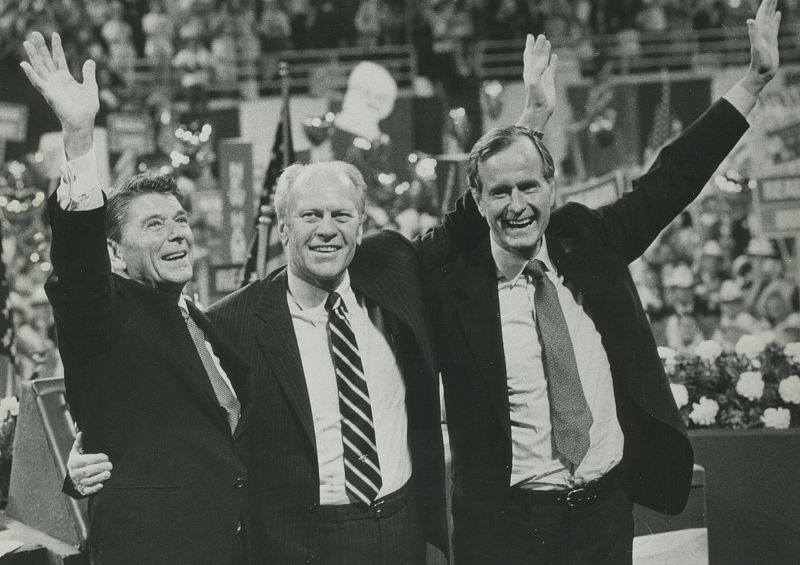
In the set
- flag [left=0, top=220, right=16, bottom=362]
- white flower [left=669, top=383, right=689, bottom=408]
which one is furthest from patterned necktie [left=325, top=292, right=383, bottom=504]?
flag [left=0, top=220, right=16, bottom=362]

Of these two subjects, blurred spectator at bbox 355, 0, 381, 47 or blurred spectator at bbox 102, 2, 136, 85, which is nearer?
blurred spectator at bbox 102, 2, 136, 85

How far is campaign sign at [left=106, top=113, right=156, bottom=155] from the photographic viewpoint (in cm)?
1281

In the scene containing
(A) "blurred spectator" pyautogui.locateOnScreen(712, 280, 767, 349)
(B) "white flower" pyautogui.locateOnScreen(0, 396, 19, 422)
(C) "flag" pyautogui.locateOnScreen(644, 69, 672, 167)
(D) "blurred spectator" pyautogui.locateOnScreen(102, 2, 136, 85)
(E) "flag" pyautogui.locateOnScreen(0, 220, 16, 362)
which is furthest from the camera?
(D) "blurred spectator" pyautogui.locateOnScreen(102, 2, 136, 85)

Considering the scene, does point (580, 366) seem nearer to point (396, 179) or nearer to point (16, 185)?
point (396, 179)

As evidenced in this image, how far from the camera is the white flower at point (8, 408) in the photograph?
4297mm

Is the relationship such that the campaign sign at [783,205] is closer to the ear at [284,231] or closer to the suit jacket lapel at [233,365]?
the ear at [284,231]

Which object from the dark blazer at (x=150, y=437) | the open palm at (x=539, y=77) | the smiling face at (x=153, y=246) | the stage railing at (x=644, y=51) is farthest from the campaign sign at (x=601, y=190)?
the stage railing at (x=644, y=51)

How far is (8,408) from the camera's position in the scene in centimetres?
433

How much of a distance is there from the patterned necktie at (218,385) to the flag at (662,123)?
40.0ft

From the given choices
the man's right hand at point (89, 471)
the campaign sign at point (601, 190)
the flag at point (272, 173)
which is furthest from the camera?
the campaign sign at point (601, 190)

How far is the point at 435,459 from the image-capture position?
2977 mm

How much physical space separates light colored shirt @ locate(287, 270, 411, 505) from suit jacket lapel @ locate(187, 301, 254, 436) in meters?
0.16

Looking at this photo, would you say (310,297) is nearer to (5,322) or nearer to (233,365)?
(233,365)

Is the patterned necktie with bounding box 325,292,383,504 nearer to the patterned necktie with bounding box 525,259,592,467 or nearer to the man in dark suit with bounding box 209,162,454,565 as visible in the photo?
the man in dark suit with bounding box 209,162,454,565
